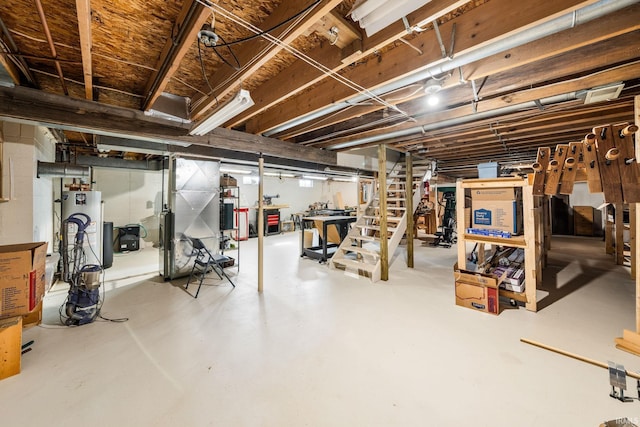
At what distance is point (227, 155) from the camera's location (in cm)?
440

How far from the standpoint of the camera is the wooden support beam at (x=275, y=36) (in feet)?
4.32

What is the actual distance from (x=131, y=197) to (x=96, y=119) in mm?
5302

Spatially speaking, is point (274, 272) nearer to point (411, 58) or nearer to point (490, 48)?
point (411, 58)

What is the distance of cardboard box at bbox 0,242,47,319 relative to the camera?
211 cm

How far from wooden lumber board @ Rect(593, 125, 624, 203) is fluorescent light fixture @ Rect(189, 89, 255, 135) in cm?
268

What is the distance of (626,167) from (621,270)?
4707mm

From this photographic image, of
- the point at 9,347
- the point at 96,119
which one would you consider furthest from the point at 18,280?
the point at 96,119

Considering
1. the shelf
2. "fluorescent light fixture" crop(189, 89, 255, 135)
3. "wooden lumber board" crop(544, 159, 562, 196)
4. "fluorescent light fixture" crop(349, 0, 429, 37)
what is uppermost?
"fluorescent light fixture" crop(349, 0, 429, 37)

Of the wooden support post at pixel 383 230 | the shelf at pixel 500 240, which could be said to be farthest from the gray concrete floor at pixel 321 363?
the shelf at pixel 500 240

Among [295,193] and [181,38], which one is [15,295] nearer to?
[181,38]

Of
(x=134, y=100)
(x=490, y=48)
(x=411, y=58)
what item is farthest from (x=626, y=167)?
(x=134, y=100)

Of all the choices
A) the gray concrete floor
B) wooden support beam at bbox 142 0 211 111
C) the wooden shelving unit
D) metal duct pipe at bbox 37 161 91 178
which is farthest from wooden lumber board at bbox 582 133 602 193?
metal duct pipe at bbox 37 161 91 178

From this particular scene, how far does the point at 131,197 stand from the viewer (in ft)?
23.0

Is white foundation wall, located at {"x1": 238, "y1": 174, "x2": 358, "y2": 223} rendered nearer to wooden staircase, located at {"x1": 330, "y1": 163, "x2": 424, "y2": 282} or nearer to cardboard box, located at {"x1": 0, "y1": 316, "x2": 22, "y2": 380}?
wooden staircase, located at {"x1": 330, "y1": 163, "x2": 424, "y2": 282}
